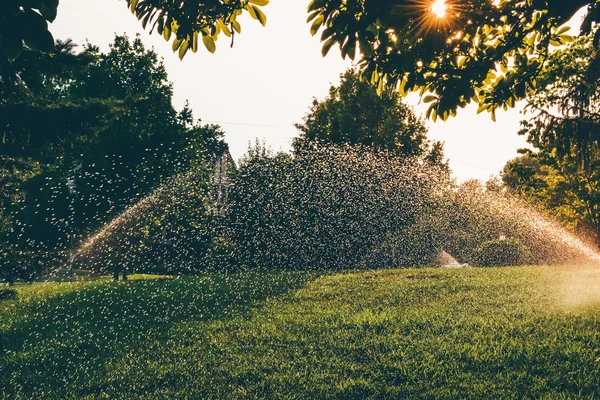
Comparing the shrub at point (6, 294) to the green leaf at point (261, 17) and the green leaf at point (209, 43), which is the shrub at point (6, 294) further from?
the green leaf at point (261, 17)

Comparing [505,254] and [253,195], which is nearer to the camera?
[253,195]

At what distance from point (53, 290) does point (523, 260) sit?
20351 mm

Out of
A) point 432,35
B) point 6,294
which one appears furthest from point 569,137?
point 6,294

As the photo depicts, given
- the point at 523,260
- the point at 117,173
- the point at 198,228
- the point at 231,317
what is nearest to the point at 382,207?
the point at 523,260

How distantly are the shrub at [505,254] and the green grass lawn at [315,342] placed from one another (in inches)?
407

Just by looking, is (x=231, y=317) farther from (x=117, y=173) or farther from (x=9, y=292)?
(x=117, y=173)

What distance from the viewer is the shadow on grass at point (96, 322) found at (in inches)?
211

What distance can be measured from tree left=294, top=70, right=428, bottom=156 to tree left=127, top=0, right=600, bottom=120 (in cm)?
1812

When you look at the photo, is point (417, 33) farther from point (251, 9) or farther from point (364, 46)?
point (251, 9)

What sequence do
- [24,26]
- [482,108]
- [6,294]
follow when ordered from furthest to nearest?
[6,294], [482,108], [24,26]

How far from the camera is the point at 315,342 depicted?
602 cm

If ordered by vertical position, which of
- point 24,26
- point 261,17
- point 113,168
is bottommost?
point 24,26

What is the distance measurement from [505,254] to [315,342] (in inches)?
698

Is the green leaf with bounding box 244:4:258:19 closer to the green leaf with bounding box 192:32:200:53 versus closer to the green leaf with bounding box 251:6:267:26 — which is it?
the green leaf with bounding box 251:6:267:26
